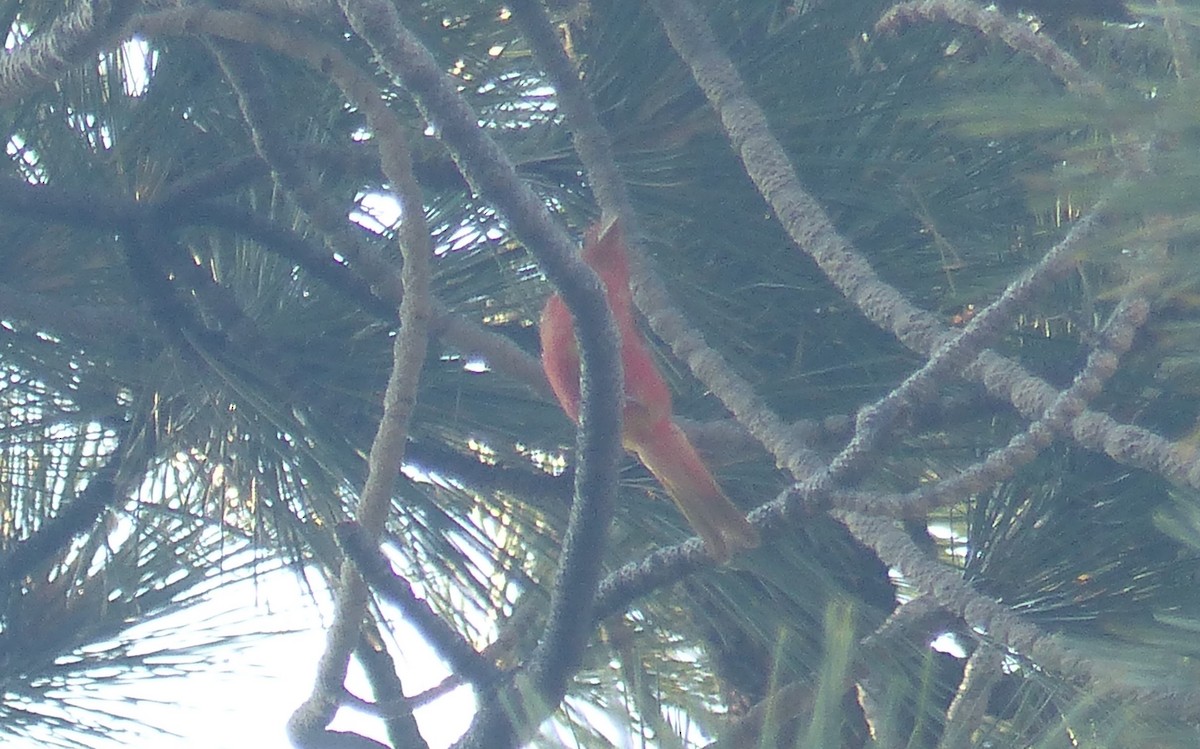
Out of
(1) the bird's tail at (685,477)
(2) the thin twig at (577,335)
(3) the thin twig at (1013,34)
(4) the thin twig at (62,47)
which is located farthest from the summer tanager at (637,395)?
(4) the thin twig at (62,47)

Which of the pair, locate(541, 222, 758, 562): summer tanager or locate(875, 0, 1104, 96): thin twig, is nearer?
locate(875, 0, 1104, 96): thin twig

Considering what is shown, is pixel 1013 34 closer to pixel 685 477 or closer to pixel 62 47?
pixel 685 477

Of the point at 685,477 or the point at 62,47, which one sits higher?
the point at 62,47

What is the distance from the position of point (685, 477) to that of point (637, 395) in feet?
0.32

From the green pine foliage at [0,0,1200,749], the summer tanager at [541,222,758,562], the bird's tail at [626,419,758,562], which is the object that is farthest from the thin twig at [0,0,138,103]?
the bird's tail at [626,419,758,562]

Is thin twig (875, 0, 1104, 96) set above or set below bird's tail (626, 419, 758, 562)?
above

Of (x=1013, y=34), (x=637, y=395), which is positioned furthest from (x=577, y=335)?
(x=1013, y=34)

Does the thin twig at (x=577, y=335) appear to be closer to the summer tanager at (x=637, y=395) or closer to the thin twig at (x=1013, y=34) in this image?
the summer tanager at (x=637, y=395)

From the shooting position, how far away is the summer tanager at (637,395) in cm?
130

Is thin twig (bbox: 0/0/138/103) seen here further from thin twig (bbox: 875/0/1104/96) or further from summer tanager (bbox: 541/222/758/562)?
thin twig (bbox: 875/0/1104/96)

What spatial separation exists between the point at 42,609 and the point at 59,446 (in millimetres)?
244

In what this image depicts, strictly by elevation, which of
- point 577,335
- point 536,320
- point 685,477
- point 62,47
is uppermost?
point 62,47

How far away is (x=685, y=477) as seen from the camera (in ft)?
4.49

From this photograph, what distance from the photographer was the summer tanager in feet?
4.27
